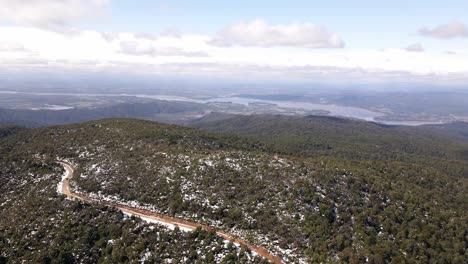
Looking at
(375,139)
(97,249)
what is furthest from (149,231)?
→ (375,139)

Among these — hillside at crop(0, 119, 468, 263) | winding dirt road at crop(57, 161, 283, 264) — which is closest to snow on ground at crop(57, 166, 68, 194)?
winding dirt road at crop(57, 161, 283, 264)

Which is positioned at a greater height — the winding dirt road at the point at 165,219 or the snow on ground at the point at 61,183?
the snow on ground at the point at 61,183

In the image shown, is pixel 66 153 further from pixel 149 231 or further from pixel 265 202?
pixel 265 202

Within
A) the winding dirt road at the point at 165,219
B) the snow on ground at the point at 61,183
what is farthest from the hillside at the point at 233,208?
the winding dirt road at the point at 165,219

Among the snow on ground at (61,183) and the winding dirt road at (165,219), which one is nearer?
the winding dirt road at (165,219)

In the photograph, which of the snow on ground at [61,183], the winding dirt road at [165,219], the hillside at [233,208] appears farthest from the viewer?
the snow on ground at [61,183]

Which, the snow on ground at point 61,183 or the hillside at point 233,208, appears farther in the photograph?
the snow on ground at point 61,183

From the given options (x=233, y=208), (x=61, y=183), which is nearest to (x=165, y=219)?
(x=233, y=208)

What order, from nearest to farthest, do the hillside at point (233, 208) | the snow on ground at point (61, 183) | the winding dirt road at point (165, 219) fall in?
the winding dirt road at point (165, 219) < the hillside at point (233, 208) < the snow on ground at point (61, 183)

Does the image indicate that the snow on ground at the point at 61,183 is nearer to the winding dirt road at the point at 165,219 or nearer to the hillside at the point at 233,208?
the winding dirt road at the point at 165,219
